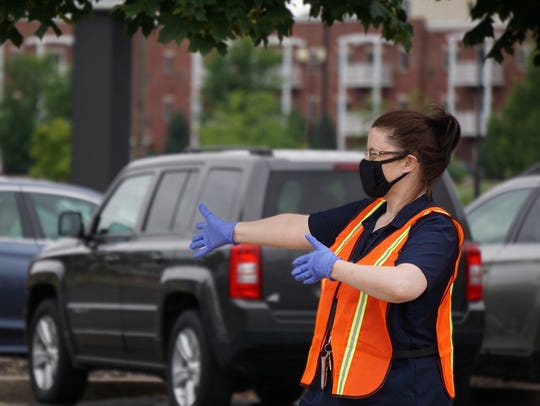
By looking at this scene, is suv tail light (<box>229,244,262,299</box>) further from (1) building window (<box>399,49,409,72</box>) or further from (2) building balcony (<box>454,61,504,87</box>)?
(2) building balcony (<box>454,61,504,87</box>)

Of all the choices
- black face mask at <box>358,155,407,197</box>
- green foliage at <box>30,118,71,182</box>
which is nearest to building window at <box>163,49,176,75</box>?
green foliage at <box>30,118,71,182</box>

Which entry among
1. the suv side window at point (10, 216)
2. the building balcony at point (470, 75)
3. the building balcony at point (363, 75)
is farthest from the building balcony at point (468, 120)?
the suv side window at point (10, 216)

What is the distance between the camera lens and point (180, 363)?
10.1m

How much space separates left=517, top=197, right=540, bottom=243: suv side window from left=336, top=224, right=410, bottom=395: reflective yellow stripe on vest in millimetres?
6590

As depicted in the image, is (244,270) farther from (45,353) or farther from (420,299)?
(420,299)

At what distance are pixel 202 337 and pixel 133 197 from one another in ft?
5.70

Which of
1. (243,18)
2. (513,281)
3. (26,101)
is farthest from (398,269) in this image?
(26,101)

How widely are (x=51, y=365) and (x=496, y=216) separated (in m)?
3.51

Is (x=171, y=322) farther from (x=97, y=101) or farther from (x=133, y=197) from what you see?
(x=97, y=101)

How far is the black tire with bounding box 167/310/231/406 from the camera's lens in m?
9.79

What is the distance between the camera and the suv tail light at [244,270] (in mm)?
9531

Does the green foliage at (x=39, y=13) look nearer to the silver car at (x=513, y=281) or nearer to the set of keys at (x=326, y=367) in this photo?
the silver car at (x=513, y=281)

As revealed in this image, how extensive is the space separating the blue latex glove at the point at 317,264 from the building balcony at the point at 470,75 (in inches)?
3879

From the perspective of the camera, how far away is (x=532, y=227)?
11.4 meters
